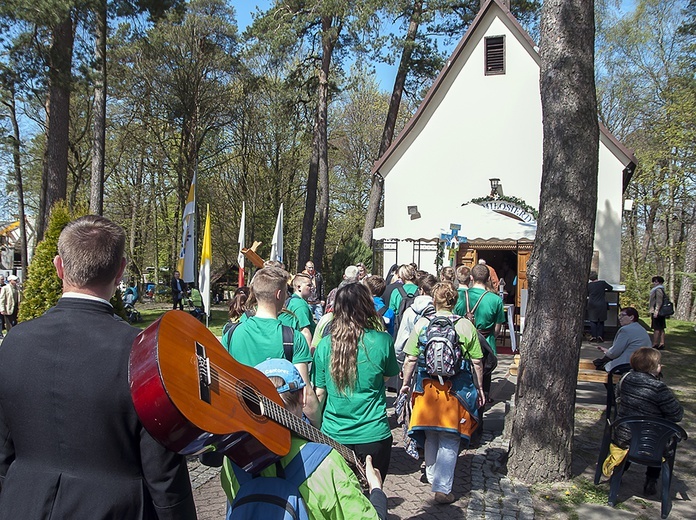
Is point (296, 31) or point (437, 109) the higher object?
point (296, 31)

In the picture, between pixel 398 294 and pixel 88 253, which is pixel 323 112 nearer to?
pixel 398 294

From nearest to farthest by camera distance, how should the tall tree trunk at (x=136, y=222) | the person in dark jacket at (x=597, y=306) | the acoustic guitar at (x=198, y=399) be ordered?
the acoustic guitar at (x=198, y=399)
the person in dark jacket at (x=597, y=306)
the tall tree trunk at (x=136, y=222)

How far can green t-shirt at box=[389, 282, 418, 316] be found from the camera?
7.75 metres

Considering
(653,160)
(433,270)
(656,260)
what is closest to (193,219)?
(433,270)

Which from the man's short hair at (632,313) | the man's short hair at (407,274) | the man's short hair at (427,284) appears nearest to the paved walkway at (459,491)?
the man's short hair at (427,284)

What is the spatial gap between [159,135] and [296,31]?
14.5 m

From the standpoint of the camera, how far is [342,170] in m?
34.8

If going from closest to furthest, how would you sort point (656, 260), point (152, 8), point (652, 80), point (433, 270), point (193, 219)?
point (193, 219), point (152, 8), point (433, 270), point (652, 80), point (656, 260)

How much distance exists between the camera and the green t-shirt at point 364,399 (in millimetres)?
3570

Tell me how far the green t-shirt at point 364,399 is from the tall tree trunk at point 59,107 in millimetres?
11981

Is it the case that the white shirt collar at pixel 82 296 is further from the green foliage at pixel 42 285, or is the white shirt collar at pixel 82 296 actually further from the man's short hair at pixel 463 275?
the green foliage at pixel 42 285

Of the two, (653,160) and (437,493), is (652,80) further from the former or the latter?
(437,493)

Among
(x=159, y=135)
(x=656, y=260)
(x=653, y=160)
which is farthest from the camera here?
(x=656, y=260)

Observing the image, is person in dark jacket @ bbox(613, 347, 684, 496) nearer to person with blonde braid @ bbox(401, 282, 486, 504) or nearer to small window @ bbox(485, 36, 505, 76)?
person with blonde braid @ bbox(401, 282, 486, 504)
